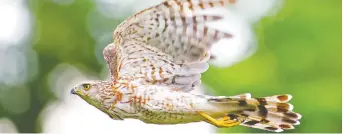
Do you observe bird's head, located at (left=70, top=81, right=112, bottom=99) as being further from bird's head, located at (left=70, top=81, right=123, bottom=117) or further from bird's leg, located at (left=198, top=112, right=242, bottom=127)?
bird's leg, located at (left=198, top=112, right=242, bottom=127)

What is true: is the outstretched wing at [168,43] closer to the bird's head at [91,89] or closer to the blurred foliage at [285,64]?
the bird's head at [91,89]

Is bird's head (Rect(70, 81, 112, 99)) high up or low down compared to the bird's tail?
up

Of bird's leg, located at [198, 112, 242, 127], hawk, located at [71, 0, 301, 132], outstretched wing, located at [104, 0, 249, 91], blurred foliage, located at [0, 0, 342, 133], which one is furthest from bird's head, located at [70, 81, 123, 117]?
blurred foliage, located at [0, 0, 342, 133]

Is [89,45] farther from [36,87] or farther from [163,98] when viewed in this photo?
[163,98]

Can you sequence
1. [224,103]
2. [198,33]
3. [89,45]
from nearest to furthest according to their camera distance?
1. [224,103]
2. [198,33]
3. [89,45]

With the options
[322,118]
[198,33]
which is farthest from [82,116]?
[198,33]

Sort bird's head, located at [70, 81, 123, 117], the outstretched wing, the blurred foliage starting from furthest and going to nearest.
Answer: the blurred foliage, the outstretched wing, bird's head, located at [70, 81, 123, 117]
